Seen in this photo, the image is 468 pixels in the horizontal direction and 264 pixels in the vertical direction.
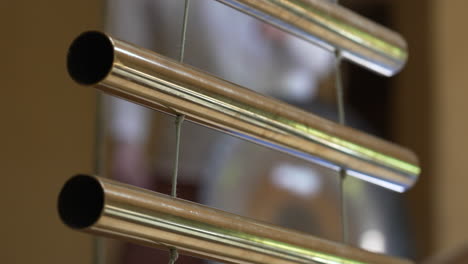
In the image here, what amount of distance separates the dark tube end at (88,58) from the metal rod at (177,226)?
4 centimetres

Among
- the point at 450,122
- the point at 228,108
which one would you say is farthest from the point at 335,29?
the point at 450,122

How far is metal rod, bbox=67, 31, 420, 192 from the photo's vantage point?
310 mm

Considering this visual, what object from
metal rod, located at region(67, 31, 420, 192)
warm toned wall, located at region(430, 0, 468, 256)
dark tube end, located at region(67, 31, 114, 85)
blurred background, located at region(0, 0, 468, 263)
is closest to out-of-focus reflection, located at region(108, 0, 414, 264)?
blurred background, located at region(0, 0, 468, 263)

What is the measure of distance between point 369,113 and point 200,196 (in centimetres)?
50

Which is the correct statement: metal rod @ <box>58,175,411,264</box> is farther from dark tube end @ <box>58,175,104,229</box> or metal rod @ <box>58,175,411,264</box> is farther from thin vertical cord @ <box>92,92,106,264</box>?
thin vertical cord @ <box>92,92,106,264</box>

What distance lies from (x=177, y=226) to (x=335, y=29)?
0.51ft

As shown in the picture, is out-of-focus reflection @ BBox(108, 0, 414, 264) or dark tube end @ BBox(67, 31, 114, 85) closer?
dark tube end @ BBox(67, 31, 114, 85)

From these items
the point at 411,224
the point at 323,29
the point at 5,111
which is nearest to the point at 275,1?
the point at 323,29

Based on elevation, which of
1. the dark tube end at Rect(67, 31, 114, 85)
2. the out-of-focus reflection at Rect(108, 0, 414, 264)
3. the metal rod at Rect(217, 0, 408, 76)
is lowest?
the dark tube end at Rect(67, 31, 114, 85)

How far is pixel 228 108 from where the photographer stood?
35cm

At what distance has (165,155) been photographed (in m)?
1.65

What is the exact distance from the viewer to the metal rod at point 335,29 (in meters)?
0.40

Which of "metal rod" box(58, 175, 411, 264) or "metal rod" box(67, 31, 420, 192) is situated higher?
"metal rod" box(67, 31, 420, 192)

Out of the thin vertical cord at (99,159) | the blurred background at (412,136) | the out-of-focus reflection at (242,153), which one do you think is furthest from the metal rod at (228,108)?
the out-of-focus reflection at (242,153)
